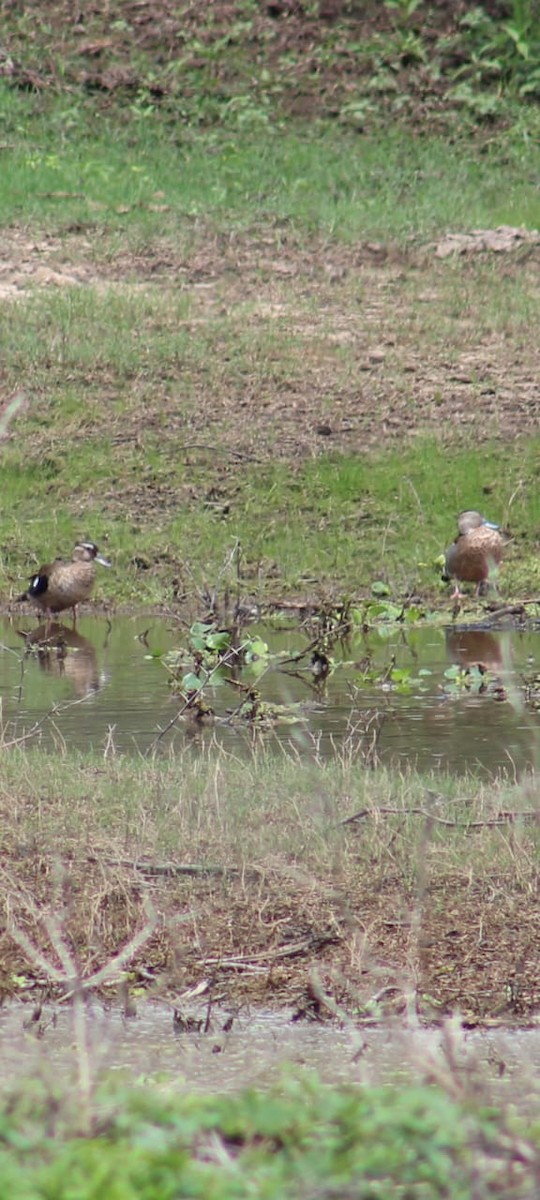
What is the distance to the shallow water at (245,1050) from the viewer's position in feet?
17.4

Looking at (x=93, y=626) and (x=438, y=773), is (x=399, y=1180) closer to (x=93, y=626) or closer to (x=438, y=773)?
(x=438, y=773)

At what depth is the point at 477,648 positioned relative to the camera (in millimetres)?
13195

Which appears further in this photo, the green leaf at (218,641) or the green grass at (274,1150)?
the green leaf at (218,641)

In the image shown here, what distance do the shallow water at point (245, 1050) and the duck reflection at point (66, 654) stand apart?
217 inches

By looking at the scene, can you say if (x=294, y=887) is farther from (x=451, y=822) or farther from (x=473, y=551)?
(x=473, y=551)

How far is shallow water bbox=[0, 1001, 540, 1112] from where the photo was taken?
532cm

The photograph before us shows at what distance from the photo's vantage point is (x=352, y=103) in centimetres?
2659

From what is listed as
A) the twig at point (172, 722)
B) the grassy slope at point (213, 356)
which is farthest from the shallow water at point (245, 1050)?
the grassy slope at point (213, 356)

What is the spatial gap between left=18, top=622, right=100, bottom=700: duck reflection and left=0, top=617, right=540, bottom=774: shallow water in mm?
16

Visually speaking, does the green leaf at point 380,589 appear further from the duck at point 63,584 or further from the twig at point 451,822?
the twig at point 451,822

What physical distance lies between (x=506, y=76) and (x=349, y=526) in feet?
42.9

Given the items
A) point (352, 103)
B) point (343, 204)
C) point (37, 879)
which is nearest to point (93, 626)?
point (37, 879)

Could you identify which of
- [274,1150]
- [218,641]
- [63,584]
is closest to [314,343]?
[63,584]

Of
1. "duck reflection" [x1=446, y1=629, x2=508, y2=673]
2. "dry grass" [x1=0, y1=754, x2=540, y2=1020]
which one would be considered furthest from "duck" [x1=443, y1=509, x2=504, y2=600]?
"dry grass" [x1=0, y1=754, x2=540, y2=1020]
